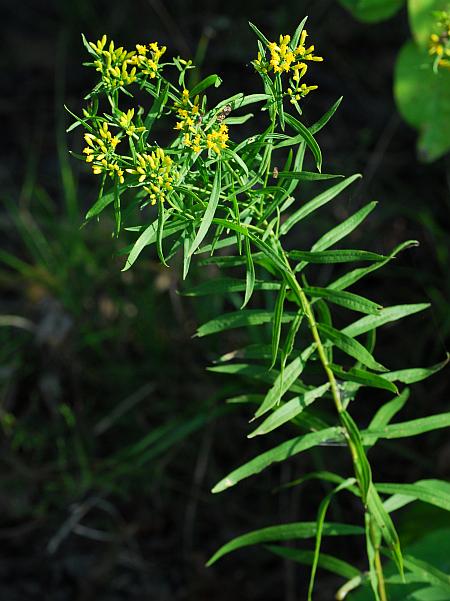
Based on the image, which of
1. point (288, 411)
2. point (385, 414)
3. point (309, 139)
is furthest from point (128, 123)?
point (385, 414)

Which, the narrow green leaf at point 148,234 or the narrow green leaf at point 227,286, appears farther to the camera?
the narrow green leaf at point 227,286

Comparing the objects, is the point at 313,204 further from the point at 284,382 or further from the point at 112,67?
the point at 112,67

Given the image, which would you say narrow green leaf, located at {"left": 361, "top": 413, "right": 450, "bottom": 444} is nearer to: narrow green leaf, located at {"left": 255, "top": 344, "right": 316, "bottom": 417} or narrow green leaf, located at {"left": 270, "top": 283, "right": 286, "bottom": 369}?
narrow green leaf, located at {"left": 255, "top": 344, "right": 316, "bottom": 417}

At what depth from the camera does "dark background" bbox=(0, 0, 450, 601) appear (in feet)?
9.26

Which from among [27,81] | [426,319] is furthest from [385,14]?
[27,81]

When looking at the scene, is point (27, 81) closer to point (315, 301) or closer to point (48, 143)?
point (48, 143)

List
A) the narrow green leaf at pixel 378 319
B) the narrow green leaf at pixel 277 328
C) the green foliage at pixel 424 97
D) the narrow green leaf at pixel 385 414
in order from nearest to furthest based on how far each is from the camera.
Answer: the narrow green leaf at pixel 277 328
the narrow green leaf at pixel 378 319
the narrow green leaf at pixel 385 414
the green foliage at pixel 424 97

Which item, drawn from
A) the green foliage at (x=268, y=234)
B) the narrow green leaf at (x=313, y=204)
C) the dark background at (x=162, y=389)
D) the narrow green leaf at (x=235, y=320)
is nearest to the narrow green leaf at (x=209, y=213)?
the green foliage at (x=268, y=234)

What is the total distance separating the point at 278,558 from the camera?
2.82 metres

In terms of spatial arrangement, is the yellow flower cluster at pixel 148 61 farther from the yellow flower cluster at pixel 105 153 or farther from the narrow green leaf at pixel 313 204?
the narrow green leaf at pixel 313 204

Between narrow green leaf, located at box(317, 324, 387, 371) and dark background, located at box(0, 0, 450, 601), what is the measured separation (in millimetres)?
1008

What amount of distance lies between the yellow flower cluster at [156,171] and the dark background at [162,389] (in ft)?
4.78

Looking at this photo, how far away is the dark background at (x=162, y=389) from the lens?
111 inches

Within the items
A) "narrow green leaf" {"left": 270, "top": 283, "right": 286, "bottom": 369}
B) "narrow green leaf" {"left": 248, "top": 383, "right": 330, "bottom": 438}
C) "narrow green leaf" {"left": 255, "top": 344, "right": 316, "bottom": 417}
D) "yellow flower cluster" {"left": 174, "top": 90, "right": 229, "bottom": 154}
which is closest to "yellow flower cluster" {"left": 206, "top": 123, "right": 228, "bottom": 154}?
"yellow flower cluster" {"left": 174, "top": 90, "right": 229, "bottom": 154}
